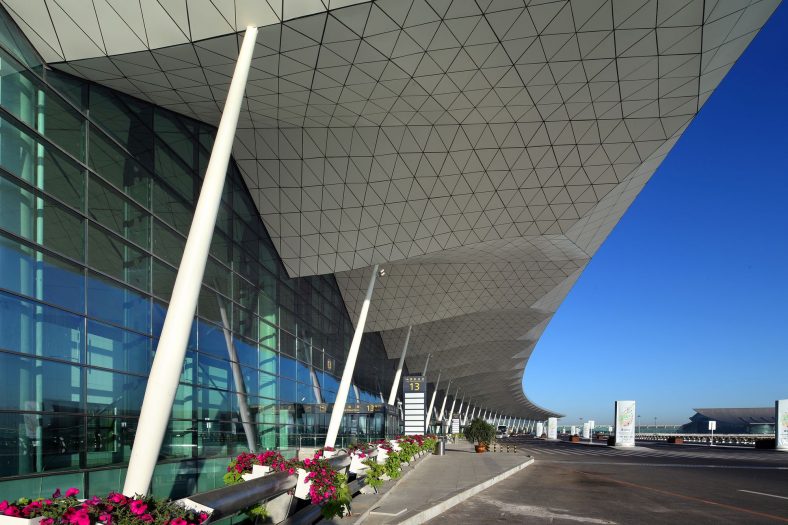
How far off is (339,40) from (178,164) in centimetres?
608

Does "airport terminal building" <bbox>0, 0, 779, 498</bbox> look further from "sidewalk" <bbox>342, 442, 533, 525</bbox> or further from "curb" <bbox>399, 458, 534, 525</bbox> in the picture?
"curb" <bbox>399, 458, 534, 525</bbox>

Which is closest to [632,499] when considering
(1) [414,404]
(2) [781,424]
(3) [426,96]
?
(3) [426,96]

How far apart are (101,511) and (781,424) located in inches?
2332

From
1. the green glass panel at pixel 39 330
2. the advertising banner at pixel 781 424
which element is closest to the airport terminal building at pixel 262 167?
the green glass panel at pixel 39 330

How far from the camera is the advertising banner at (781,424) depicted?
172 feet

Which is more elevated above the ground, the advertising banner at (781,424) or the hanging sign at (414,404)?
the hanging sign at (414,404)

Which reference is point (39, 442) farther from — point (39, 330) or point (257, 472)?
point (257, 472)

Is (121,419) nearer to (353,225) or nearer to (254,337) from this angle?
(254,337)

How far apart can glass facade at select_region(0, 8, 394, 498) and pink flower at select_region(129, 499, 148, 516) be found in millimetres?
5707

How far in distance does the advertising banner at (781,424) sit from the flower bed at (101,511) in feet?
184

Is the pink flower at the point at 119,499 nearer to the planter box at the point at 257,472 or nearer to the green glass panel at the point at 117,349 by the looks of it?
the planter box at the point at 257,472

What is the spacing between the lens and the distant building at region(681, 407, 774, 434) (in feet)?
507

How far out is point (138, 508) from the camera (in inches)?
240

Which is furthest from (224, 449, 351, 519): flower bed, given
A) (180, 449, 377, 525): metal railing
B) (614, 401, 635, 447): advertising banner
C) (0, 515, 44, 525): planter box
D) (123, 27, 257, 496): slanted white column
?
(614, 401, 635, 447): advertising banner
